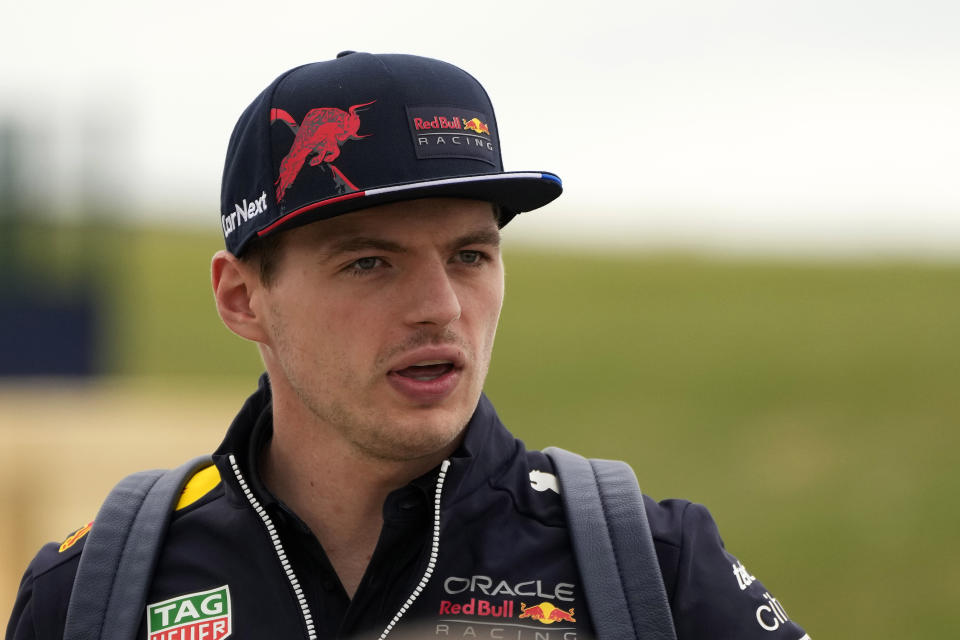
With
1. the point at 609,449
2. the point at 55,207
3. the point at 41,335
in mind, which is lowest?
the point at 609,449

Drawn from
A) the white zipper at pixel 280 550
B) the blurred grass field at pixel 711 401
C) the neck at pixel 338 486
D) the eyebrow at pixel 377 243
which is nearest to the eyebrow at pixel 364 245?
the eyebrow at pixel 377 243

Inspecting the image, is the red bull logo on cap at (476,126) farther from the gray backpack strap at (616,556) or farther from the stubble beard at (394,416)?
the gray backpack strap at (616,556)

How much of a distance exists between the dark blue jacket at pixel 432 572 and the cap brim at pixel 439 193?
53 cm

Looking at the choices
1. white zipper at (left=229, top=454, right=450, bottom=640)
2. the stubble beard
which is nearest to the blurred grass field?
white zipper at (left=229, top=454, right=450, bottom=640)

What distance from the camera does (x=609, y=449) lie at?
19.7m

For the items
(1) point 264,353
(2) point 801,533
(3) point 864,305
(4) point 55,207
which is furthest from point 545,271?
(1) point 264,353

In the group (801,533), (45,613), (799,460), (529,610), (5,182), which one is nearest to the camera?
(529,610)

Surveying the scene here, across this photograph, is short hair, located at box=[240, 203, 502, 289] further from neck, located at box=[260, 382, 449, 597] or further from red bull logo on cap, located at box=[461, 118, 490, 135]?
neck, located at box=[260, 382, 449, 597]

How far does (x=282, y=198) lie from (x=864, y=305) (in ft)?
87.4

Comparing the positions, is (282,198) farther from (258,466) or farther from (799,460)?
(799,460)

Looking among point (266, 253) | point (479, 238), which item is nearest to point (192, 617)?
point (266, 253)

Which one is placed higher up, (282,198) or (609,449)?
(282,198)

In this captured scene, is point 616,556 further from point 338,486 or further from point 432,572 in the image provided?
point 338,486

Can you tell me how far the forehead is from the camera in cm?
279
